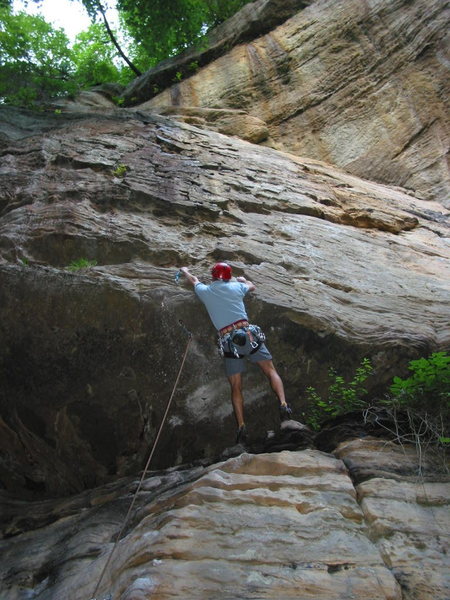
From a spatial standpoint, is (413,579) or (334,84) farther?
(334,84)

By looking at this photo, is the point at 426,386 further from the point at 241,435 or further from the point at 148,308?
the point at 148,308

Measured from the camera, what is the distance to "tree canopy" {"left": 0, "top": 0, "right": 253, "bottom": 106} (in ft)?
43.3

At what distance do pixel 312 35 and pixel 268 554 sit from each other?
13.7m

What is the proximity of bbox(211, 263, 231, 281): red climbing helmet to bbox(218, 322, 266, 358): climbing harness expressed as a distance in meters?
0.67

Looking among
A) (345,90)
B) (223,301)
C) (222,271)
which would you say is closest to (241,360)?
(223,301)

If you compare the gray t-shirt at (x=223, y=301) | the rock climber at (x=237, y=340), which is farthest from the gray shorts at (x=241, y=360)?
the gray t-shirt at (x=223, y=301)

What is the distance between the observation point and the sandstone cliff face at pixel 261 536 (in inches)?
153

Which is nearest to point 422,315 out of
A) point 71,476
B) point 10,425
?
point 71,476

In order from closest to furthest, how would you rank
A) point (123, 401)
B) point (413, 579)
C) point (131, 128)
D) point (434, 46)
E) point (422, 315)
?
point (413, 579), point (123, 401), point (422, 315), point (131, 128), point (434, 46)

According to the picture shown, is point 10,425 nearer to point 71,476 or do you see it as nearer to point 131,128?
point 71,476

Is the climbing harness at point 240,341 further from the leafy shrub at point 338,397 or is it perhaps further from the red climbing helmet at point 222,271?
the leafy shrub at point 338,397

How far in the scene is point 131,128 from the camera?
34.2ft

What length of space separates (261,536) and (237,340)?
2.07 meters

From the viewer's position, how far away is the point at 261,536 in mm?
4262
